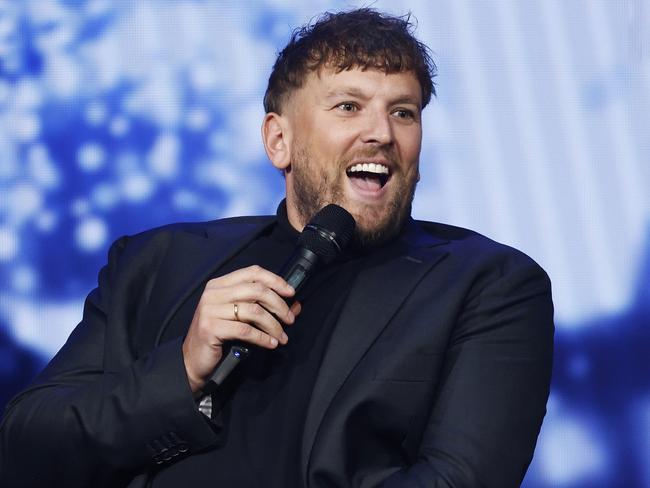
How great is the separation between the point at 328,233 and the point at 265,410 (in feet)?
1.16

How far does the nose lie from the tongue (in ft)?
0.28

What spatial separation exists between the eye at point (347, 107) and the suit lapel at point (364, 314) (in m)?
0.28

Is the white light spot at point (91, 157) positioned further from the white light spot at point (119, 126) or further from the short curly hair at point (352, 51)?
the short curly hair at point (352, 51)

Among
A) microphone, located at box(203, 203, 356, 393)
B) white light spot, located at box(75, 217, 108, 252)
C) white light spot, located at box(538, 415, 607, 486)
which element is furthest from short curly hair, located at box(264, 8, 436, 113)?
white light spot, located at box(538, 415, 607, 486)

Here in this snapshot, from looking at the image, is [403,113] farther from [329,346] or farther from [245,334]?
[245,334]

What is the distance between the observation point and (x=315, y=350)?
6.38 ft

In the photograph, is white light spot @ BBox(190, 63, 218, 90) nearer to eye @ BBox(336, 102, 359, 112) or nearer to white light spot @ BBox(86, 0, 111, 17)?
white light spot @ BBox(86, 0, 111, 17)

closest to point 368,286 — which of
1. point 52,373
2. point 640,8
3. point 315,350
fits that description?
point 315,350

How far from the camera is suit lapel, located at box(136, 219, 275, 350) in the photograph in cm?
204

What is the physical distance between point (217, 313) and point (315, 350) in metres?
0.35

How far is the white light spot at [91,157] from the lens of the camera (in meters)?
2.66

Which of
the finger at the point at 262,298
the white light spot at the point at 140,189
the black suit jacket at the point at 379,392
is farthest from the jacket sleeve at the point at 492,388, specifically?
the white light spot at the point at 140,189

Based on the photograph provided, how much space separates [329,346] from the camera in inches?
73.0

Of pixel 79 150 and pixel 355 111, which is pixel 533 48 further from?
pixel 79 150
